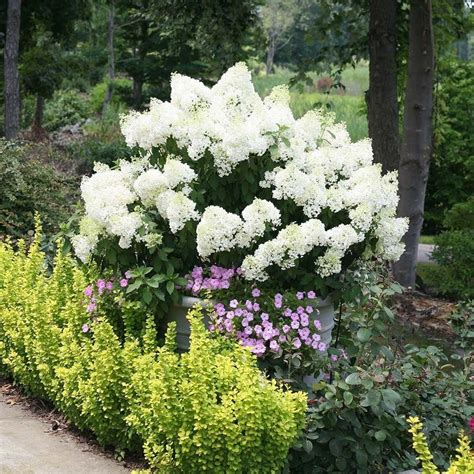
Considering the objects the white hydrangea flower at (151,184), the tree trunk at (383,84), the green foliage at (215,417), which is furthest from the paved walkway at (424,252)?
the green foliage at (215,417)

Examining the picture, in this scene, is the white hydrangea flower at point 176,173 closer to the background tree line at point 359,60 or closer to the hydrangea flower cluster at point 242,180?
the hydrangea flower cluster at point 242,180

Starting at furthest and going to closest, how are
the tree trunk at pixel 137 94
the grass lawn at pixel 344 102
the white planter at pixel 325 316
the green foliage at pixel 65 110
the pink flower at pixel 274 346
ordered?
the green foliage at pixel 65 110, the tree trunk at pixel 137 94, the grass lawn at pixel 344 102, the white planter at pixel 325 316, the pink flower at pixel 274 346

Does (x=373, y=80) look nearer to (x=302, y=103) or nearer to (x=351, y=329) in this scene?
(x=351, y=329)

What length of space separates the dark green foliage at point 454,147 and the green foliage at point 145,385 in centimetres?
1191

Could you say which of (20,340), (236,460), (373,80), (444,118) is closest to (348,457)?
(236,460)

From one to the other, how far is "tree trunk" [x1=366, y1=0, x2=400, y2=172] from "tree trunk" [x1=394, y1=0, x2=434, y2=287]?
149 mm

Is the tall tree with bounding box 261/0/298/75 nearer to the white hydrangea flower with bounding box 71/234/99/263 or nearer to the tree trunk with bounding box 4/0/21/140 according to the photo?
the tree trunk with bounding box 4/0/21/140

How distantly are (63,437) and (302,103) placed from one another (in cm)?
2018

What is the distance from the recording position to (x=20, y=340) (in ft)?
14.5

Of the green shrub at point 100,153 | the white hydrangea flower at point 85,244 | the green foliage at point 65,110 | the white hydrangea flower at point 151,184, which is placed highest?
the white hydrangea flower at point 151,184

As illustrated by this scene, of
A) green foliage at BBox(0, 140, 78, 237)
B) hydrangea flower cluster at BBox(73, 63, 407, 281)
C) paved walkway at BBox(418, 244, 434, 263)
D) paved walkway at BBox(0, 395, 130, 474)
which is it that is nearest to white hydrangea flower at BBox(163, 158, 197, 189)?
hydrangea flower cluster at BBox(73, 63, 407, 281)

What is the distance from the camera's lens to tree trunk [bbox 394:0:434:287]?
8617 millimetres

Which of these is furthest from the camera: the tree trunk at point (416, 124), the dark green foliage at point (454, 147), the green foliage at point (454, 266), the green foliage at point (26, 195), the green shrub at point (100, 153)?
the green shrub at point (100, 153)

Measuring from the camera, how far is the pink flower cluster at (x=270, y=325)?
11.8 ft
